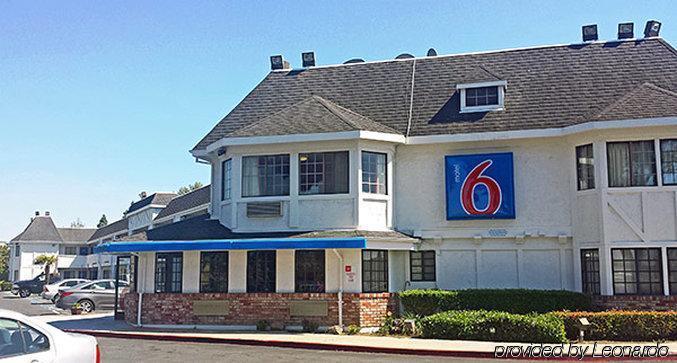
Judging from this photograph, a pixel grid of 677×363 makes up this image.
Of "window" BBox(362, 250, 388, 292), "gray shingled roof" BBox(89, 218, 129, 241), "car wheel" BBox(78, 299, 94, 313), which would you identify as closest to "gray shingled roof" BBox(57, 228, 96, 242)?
"gray shingled roof" BBox(89, 218, 129, 241)

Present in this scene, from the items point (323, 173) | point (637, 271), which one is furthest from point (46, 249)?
point (637, 271)

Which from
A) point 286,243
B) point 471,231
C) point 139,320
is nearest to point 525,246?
point 471,231

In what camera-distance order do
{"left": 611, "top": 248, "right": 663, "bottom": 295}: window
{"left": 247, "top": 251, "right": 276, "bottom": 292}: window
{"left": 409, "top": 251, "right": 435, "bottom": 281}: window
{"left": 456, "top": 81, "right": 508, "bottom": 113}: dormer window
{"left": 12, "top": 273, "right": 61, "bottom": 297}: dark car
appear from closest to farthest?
{"left": 611, "top": 248, "right": 663, "bottom": 295}: window, {"left": 247, "top": 251, "right": 276, "bottom": 292}: window, {"left": 409, "top": 251, "right": 435, "bottom": 281}: window, {"left": 456, "top": 81, "right": 508, "bottom": 113}: dormer window, {"left": 12, "top": 273, "right": 61, "bottom": 297}: dark car

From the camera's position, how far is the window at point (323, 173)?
21656mm

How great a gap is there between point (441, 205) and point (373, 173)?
2411 mm

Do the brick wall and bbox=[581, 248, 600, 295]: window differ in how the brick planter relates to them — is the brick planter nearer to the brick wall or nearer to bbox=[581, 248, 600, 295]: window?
bbox=[581, 248, 600, 295]: window

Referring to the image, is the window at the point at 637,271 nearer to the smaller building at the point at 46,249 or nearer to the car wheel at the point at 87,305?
the car wheel at the point at 87,305

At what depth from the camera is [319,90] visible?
1037 inches

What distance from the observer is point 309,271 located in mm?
21250

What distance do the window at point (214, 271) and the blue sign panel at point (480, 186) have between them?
7.10 m

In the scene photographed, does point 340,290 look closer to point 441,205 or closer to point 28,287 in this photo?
point 441,205

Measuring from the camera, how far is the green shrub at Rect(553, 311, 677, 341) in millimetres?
17391

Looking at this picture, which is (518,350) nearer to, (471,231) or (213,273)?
(471,231)

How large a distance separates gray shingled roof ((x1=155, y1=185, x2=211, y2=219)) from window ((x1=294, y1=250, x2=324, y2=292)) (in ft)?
40.2
